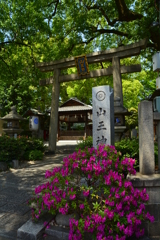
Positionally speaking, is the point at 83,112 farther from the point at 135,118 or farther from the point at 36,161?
the point at 36,161

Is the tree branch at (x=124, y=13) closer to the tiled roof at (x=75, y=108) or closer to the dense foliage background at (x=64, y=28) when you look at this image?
the dense foliage background at (x=64, y=28)

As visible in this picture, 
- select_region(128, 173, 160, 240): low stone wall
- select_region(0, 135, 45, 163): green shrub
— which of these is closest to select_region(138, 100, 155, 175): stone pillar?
→ select_region(128, 173, 160, 240): low stone wall

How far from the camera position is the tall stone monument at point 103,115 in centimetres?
462

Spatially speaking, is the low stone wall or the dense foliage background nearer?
the low stone wall

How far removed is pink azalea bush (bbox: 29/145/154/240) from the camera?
253 cm

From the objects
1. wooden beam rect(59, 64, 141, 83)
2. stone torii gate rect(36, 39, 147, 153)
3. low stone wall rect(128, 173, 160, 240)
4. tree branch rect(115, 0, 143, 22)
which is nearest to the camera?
low stone wall rect(128, 173, 160, 240)

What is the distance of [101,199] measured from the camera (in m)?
2.81

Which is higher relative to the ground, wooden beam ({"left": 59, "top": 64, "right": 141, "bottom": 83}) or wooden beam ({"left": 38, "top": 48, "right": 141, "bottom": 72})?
wooden beam ({"left": 38, "top": 48, "right": 141, "bottom": 72})

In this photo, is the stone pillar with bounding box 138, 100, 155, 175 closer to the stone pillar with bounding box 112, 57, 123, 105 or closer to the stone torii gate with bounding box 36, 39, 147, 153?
the stone torii gate with bounding box 36, 39, 147, 153

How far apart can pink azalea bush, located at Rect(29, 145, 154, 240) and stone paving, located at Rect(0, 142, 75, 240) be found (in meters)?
0.47

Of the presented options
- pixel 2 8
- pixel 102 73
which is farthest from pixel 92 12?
pixel 2 8

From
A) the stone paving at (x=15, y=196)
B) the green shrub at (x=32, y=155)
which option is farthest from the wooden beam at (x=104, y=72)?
the stone paving at (x=15, y=196)

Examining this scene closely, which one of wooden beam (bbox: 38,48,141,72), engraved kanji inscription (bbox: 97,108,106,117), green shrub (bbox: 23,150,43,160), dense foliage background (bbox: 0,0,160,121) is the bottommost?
green shrub (bbox: 23,150,43,160)

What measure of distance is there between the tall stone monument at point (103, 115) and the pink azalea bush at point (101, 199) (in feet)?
4.59
